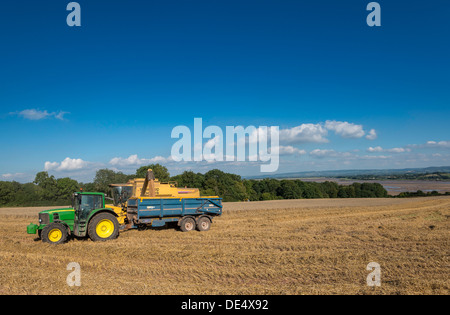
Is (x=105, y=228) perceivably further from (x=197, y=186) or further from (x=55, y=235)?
(x=197, y=186)

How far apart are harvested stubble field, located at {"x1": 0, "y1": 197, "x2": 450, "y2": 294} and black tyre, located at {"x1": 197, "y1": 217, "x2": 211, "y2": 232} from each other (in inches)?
42.9

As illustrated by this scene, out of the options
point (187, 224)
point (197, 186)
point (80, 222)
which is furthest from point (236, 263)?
point (197, 186)

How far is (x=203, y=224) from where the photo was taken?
15.8 meters

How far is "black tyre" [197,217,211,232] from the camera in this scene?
51.2 feet

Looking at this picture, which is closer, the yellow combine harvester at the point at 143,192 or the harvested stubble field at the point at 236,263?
the harvested stubble field at the point at 236,263

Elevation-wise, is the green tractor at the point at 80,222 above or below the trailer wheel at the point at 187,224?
above

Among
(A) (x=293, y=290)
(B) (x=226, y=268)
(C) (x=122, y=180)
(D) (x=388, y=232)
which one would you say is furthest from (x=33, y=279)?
(C) (x=122, y=180)

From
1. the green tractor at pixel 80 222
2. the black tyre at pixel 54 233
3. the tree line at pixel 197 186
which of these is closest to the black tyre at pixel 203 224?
the green tractor at pixel 80 222

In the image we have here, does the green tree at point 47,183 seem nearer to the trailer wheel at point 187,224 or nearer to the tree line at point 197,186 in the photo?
the tree line at point 197,186

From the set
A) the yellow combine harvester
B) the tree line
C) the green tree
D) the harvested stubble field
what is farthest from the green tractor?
the green tree

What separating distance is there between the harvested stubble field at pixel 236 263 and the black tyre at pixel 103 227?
464mm

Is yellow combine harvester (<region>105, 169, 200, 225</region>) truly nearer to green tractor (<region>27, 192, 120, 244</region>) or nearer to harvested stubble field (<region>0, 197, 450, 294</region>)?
green tractor (<region>27, 192, 120, 244</region>)

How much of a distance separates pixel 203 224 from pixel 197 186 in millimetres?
37110

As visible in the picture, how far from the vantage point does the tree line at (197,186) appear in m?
48.4
